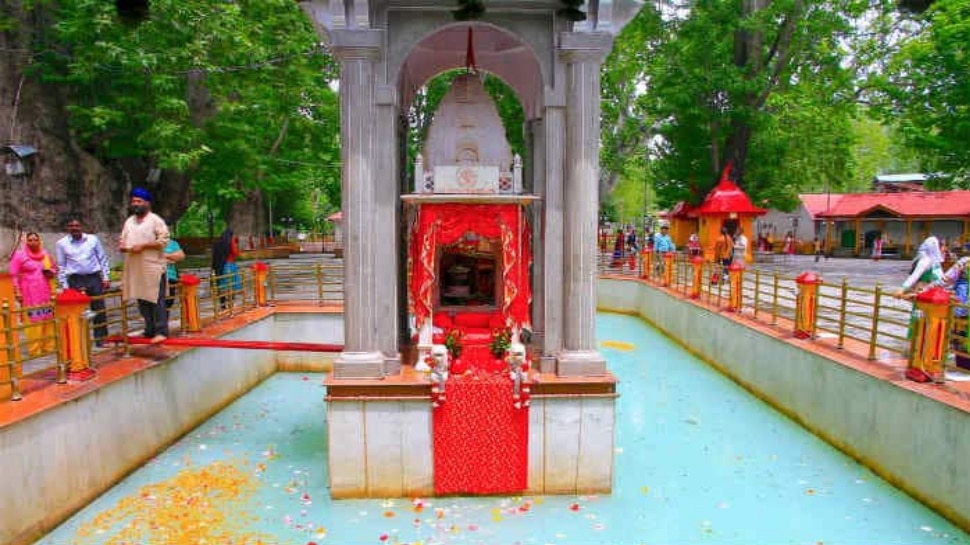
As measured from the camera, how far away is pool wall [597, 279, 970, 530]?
5973 millimetres

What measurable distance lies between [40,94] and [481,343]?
13667mm

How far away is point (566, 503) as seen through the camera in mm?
6547

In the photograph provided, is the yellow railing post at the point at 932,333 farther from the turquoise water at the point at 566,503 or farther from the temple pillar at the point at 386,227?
the temple pillar at the point at 386,227

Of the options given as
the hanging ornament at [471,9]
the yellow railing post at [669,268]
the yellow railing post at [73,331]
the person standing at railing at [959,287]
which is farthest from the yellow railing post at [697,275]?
the hanging ornament at [471,9]

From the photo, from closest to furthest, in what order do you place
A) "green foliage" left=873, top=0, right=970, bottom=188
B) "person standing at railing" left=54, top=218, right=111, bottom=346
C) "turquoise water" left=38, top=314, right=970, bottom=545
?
"turquoise water" left=38, top=314, right=970, bottom=545, "person standing at railing" left=54, top=218, right=111, bottom=346, "green foliage" left=873, top=0, right=970, bottom=188

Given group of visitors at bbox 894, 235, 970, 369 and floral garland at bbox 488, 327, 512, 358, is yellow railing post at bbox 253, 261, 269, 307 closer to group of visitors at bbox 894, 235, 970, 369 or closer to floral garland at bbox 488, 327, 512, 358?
floral garland at bbox 488, 327, 512, 358

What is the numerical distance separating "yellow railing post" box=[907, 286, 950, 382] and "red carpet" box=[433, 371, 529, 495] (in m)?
4.21

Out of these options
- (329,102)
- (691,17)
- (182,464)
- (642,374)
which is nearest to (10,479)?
(182,464)

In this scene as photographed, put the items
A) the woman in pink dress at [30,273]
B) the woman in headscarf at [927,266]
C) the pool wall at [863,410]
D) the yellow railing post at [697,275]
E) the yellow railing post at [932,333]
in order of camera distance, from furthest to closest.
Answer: the yellow railing post at [697,275]
the woman in pink dress at [30,273]
the woman in headscarf at [927,266]
the yellow railing post at [932,333]
the pool wall at [863,410]

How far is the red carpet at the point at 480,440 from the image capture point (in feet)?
21.6

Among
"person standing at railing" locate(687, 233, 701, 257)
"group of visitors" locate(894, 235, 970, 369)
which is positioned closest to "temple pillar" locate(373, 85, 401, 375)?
"group of visitors" locate(894, 235, 970, 369)

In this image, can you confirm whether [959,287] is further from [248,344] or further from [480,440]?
[248,344]

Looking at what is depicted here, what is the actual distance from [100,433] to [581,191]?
5667 mm

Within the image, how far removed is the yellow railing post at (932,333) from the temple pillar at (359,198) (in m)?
5.65
